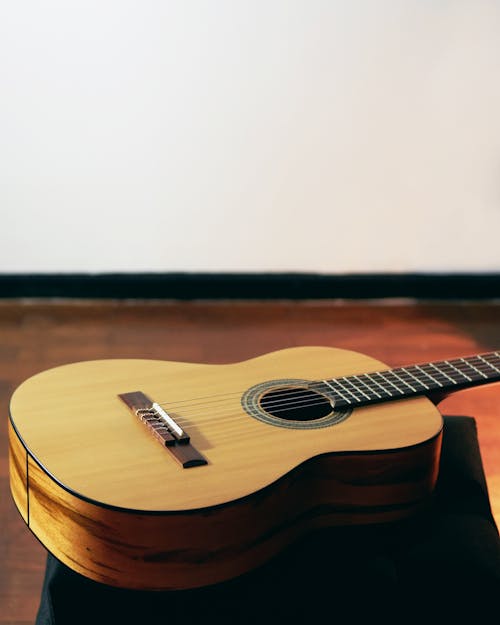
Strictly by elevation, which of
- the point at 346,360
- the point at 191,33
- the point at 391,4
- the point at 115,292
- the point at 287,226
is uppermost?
the point at 391,4

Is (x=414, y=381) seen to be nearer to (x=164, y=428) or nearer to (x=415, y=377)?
(x=415, y=377)

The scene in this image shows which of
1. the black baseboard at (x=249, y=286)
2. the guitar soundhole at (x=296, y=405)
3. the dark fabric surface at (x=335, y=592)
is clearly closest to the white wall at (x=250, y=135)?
the black baseboard at (x=249, y=286)

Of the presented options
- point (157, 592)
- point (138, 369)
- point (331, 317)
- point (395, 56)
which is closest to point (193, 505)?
point (157, 592)

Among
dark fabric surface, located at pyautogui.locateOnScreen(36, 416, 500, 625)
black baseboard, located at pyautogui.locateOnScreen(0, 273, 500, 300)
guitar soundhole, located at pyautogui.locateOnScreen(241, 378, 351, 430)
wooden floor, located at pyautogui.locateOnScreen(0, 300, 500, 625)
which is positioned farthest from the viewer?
black baseboard, located at pyautogui.locateOnScreen(0, 273, 500, 300)

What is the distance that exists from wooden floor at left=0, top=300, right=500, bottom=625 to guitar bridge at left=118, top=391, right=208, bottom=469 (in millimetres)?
939

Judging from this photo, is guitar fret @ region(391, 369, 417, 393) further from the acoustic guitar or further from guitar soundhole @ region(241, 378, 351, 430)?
guitar soundhole @ region(241, 378, 351, 430)

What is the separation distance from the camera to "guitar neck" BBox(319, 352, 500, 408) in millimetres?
1347

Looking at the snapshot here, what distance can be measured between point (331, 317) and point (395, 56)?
0.78 metres

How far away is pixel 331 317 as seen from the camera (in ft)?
8.79

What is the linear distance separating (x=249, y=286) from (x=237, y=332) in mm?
226

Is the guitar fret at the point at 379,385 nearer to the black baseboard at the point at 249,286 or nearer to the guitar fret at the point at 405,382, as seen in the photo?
the guitar fret at the point at 405,382

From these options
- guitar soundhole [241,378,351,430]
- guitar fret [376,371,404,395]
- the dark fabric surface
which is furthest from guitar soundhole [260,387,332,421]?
the dark fabric surface

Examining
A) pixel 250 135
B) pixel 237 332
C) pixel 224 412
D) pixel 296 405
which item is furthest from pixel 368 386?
pixel 250 135

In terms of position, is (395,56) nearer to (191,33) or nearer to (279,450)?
(191,33)
